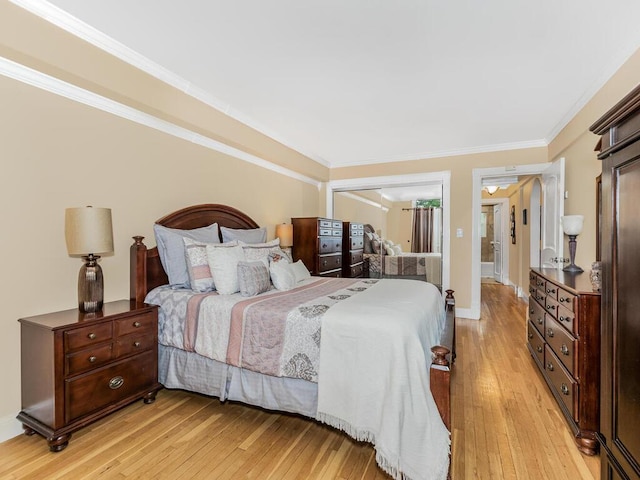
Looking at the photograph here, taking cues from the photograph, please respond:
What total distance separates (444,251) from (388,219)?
3.37ft

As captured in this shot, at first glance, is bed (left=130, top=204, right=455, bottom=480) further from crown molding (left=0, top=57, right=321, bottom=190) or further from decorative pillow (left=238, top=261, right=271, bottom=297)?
crown molding (left=0, top=57, right=321, bottom=190)

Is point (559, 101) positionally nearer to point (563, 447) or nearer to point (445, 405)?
point (563, 447)

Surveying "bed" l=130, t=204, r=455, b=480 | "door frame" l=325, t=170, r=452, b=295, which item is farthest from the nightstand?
"door frame" l=325, t=170, r=452, b=295

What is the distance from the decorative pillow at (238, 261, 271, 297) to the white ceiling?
153cm

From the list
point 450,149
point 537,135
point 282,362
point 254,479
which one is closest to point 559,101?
point 537,135

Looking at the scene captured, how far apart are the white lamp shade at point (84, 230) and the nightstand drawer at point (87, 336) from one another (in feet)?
1.57

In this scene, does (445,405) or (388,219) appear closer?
(445,405)

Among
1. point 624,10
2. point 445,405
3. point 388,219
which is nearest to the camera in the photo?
point 445,405

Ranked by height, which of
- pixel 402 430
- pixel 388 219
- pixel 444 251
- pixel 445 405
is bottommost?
pixel 402 430

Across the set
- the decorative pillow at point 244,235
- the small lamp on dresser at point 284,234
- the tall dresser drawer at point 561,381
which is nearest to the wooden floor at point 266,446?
the tall dresser drawer at point 561,381

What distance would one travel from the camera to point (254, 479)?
1.63 m

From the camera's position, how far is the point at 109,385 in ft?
6.81

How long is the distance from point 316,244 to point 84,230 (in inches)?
113

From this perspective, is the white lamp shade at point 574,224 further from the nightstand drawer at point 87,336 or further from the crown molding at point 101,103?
the nightstand drawer at point 87,336
